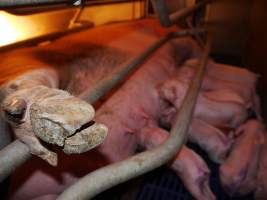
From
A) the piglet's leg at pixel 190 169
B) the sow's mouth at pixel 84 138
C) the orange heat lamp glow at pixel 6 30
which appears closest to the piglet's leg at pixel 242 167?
the piglet's leg at pixel 190 169

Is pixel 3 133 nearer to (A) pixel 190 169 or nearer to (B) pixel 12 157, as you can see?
(B) pixel 12 157

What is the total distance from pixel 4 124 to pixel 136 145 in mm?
718

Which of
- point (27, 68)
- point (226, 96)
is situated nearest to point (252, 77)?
point (226, 96)

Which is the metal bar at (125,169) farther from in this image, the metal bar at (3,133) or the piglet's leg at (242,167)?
the piglet's leg at (242,167)

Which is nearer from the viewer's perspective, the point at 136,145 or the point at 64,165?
the point at 64,165

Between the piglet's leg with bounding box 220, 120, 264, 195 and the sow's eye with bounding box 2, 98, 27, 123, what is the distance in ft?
3.45

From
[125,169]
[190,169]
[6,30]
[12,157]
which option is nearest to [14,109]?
[12,157]

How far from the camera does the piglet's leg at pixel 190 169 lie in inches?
49.5

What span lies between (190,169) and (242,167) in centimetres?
28

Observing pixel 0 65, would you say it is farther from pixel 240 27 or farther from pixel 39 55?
pixel 240 27

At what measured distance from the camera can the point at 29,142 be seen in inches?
22.2

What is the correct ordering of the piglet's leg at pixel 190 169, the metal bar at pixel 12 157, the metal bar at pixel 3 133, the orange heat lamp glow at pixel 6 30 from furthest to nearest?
the orange heat lamp glow at pixel 6 30 → the piglet's leg at pixel 190 169 → the metal bar at pixel 3 133 → the metal bar at pixel 12 157

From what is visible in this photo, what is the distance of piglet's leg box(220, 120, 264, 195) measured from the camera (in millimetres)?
1301

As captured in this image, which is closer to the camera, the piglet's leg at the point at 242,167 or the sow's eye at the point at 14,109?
the sow's eye at the point at 14,109
